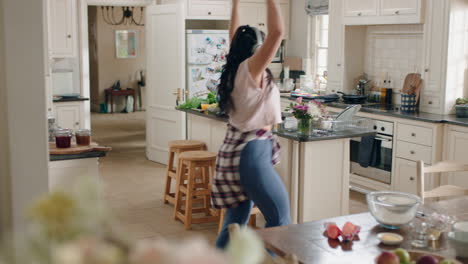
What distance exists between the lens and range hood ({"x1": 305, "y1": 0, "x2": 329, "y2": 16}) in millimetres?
7957

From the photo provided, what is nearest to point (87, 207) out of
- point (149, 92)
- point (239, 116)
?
point (239, 116)

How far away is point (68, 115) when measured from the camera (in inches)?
299

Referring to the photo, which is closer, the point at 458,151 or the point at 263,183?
the point at 263,183

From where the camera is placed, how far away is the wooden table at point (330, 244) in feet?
7.21

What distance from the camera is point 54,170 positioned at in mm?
3918

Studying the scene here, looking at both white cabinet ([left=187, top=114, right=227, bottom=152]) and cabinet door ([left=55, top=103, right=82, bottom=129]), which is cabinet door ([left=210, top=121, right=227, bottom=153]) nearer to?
white cabinet ([left=187, top=114, right=227, bottom=152])

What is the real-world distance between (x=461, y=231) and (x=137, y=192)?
4.56m

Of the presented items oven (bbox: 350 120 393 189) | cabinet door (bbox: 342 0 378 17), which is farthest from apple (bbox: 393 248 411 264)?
cabinet door (bbox: 342 0 378 17)

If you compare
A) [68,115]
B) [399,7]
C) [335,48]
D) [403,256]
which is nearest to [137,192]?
[68,115]

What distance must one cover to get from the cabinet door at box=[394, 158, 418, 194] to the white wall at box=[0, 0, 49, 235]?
405 cm

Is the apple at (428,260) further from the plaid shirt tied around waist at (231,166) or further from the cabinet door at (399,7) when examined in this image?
the cabinet door at (399,7)

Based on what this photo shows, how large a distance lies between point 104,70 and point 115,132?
3.09 metres

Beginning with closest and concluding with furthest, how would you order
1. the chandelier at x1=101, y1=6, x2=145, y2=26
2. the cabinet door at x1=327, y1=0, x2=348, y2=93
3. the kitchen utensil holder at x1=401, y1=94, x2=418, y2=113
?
the kitchen utensil holder at x1=401, y1=94, x2=418, y2=113, the cabinet door at x1=327, y1=0, x2=348, y2=93, the chandelier at x1=101, y1=6, x2=145, y2=26

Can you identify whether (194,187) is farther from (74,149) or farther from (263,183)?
(263,183)
